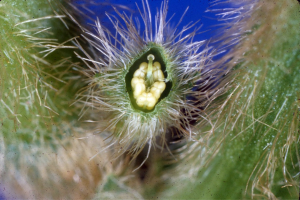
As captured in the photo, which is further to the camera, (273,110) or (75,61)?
(75,61)

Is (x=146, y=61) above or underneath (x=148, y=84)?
above

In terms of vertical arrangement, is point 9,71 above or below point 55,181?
above

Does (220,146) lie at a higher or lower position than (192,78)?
lower

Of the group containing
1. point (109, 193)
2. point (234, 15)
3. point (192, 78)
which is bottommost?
point (109, 193)

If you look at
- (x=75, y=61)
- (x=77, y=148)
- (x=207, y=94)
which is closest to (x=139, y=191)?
(x=77, y=148)

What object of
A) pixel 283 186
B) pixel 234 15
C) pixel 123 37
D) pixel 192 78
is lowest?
pixel 283 186

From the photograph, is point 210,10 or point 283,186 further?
point 210,10

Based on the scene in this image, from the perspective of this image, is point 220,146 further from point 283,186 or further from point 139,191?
point 139,191

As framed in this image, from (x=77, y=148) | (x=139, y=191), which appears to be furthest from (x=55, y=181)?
(x=139, y=191)

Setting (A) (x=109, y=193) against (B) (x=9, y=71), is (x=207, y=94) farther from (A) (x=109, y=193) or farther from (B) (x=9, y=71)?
(B) (x=9, y=71)
